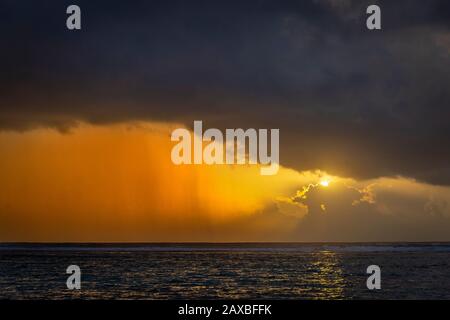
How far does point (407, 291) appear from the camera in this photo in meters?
44.9

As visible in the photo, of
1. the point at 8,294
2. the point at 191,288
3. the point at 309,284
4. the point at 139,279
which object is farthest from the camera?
the point at 139,279

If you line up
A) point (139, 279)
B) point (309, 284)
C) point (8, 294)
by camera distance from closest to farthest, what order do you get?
point (8, 294) → point (309, 284) → point (139, 279)
